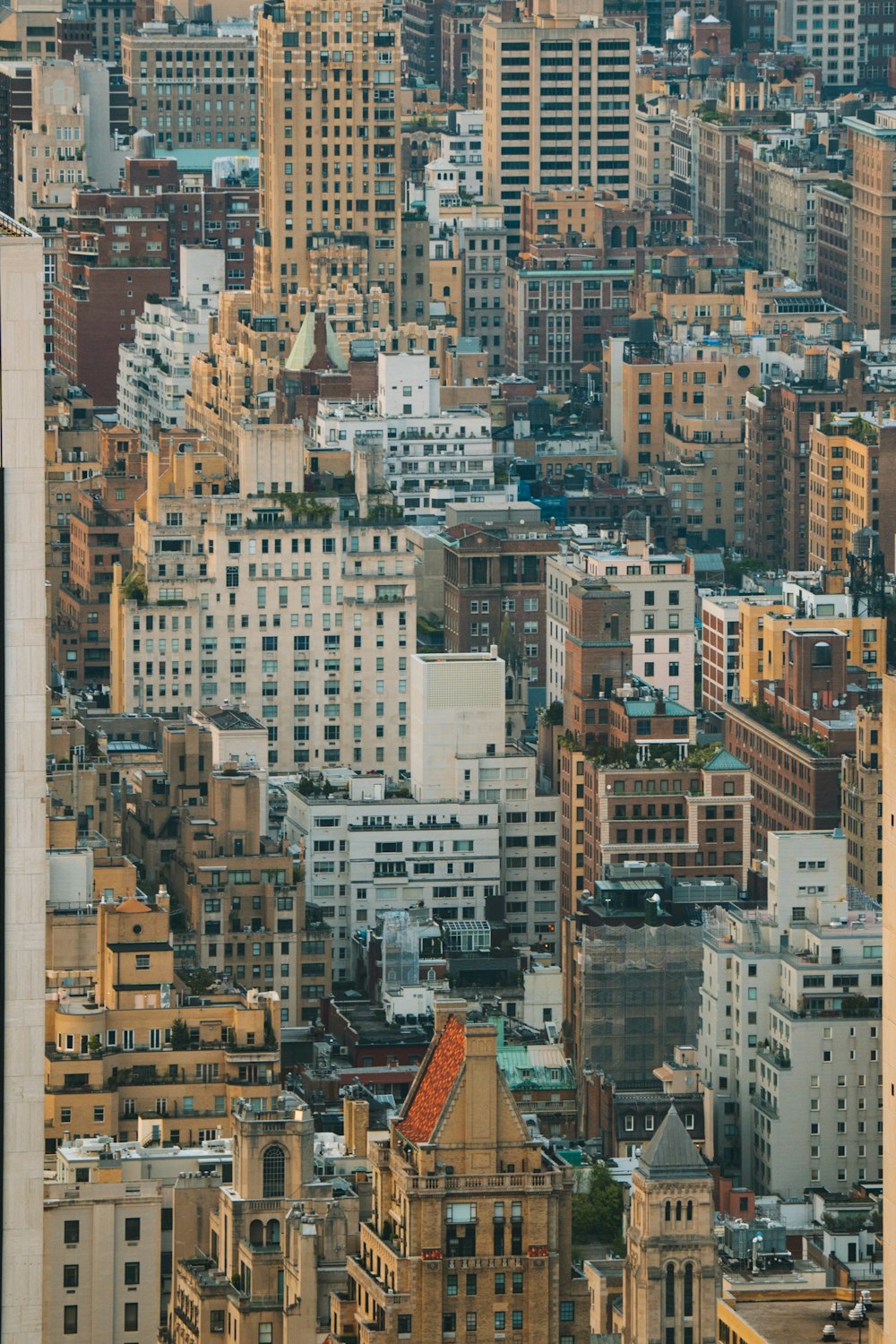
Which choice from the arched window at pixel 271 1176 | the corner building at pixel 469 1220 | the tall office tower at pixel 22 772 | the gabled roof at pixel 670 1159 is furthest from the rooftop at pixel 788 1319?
the tall office tower at pixel 22 772

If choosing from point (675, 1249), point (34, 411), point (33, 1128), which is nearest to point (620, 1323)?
point (675, 1249)

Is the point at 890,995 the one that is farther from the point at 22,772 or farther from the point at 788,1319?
the point at 788,1319

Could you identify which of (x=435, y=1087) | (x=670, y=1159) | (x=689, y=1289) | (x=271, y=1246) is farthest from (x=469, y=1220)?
(x=271, y=1246)

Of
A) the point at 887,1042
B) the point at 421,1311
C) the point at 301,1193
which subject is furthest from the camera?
the point at 301,1193

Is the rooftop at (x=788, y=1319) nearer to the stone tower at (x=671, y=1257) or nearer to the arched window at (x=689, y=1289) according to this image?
the stone tower at (x=671, y=1257)

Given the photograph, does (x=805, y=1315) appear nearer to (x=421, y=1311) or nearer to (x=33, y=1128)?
(x=421, y=1311)

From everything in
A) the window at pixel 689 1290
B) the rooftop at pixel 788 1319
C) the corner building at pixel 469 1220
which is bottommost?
the rooftop at pixel 788 1319
